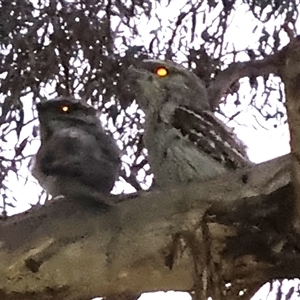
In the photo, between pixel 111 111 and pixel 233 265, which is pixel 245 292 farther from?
pixel 111 111

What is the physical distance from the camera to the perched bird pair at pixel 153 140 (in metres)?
1.63

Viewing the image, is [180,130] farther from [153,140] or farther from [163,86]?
[163,86]

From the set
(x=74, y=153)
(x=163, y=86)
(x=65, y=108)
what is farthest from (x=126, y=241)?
(x=163, y=86)

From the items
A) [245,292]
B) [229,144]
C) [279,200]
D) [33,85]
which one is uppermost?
[33,85]

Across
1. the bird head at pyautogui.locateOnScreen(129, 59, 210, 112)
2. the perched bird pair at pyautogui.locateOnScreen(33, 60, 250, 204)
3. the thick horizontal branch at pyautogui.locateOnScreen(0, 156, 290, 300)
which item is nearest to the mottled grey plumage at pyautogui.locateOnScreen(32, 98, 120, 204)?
the perched bird pair at pyautogui.locateOnScreen(33, 60, 250, 204)

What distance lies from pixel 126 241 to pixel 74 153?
26 centimetres

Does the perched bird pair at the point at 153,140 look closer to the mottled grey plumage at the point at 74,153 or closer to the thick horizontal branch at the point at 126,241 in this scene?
the mottled grey plumage at the point at 74,153

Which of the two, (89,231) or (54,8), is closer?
(89,231)

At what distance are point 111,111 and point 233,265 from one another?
3.06 feet

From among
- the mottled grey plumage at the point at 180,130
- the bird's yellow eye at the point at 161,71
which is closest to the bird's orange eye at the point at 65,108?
the mottled grey plumage at the point at 180,130

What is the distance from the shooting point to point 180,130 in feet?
6.21

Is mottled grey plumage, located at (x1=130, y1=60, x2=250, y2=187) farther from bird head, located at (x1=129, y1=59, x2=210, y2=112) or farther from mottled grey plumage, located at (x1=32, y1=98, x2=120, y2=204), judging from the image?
mottled grey plumage, located at (x1=32, y1=98, x2=120, y2=204)

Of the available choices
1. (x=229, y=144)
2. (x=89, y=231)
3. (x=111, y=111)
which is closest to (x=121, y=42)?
(x=111, y=111)

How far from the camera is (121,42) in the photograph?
2.35 metres
